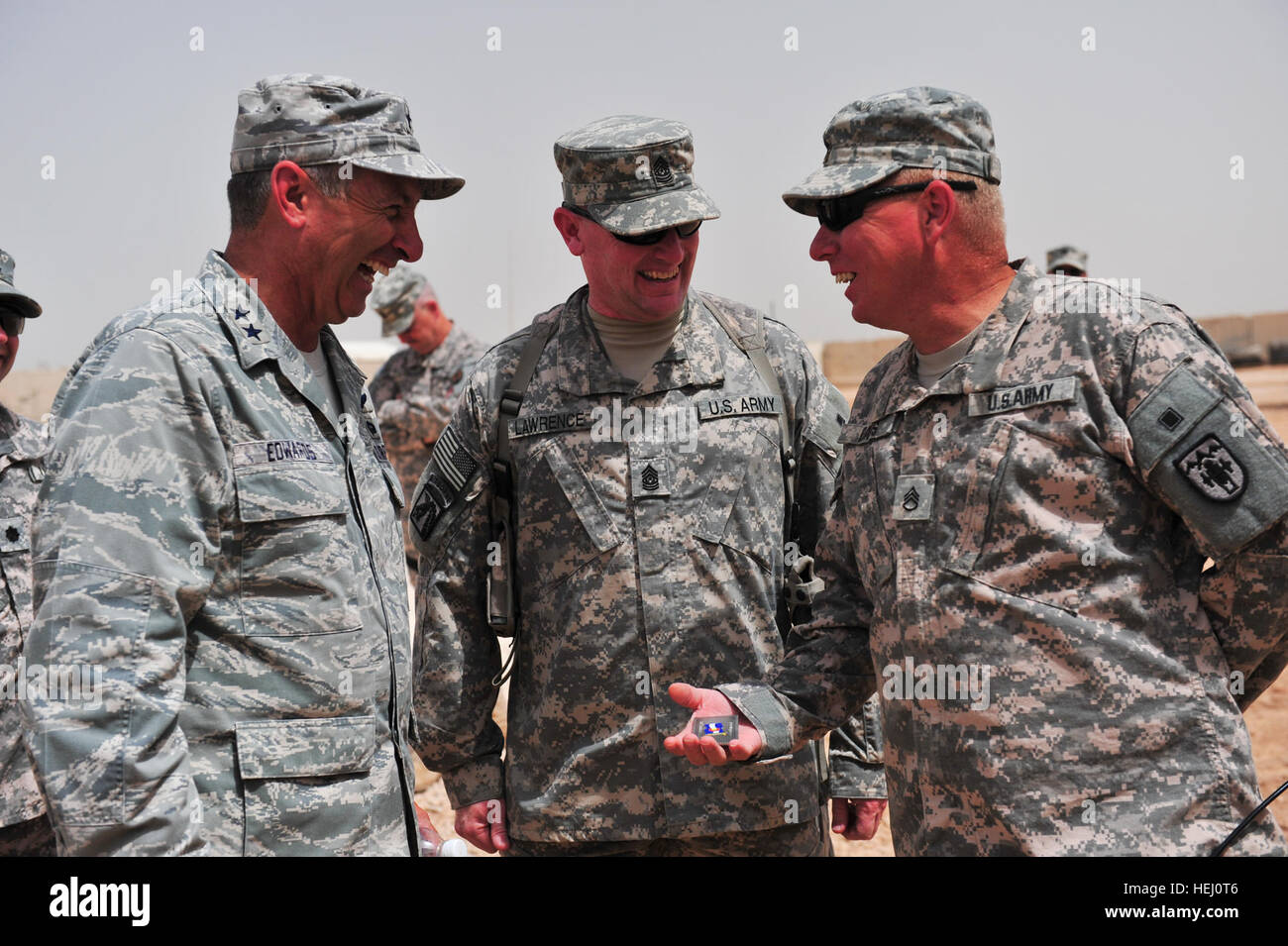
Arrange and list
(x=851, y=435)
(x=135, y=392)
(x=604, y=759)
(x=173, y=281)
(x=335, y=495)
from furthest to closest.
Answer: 1. (x=604, y=759)
2. (x=851, y=435)
3. (x=173, y=281)
4. (x=335, y=495)
5. (x=135, y=392)

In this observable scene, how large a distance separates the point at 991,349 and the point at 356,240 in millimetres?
1473

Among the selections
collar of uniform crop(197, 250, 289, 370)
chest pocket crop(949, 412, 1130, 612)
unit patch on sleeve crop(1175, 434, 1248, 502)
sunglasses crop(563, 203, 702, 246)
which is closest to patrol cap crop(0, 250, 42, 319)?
collar of uniform crop(197, 250, 289, 370)

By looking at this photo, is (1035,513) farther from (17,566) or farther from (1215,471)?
(17,566)

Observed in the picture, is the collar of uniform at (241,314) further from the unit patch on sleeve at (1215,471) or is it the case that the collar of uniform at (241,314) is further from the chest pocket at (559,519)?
the unit patch on sleeve at (1215,471)

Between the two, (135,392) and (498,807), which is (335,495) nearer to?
(135,392)

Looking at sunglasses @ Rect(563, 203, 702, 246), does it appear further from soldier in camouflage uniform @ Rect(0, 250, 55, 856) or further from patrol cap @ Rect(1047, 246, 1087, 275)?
patrol cap @ Rect(1047, 246, 1087, 275)

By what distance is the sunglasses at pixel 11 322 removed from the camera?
15.3 ft

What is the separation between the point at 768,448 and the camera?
359 centimetres

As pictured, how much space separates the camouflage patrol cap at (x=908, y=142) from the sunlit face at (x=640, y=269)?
0.57m

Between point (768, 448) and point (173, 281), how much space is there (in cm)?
167

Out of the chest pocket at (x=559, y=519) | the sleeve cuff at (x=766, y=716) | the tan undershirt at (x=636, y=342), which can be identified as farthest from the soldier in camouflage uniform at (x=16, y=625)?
the sleeve cuff at (x=766, y=716)

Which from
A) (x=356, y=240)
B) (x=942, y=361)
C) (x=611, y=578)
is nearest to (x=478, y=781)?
(x=611, y=578)

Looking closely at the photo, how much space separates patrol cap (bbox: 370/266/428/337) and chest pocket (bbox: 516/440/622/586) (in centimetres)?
632

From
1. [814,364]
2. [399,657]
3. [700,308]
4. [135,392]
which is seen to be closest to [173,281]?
[135,392]
